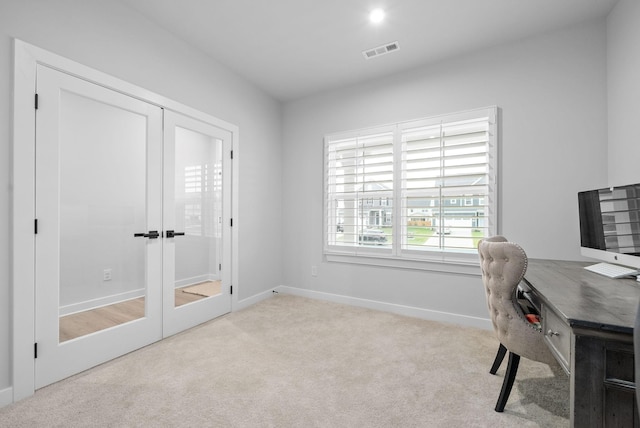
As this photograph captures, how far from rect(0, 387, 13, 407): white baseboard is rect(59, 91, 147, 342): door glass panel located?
13.7 inches

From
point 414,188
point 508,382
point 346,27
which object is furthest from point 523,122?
point 508,382

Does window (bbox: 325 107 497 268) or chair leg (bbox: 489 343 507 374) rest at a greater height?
window (bbox: 325 107 497 268)

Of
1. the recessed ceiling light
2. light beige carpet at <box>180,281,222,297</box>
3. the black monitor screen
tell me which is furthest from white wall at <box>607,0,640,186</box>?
light beige carpet at <box>180,281,222,297</box>

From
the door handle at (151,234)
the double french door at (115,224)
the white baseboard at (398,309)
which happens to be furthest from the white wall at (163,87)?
the door handle at (151,234)

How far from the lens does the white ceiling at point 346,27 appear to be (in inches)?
91.7

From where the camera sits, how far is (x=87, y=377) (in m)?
2.01

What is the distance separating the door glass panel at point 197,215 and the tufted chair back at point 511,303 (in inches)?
101

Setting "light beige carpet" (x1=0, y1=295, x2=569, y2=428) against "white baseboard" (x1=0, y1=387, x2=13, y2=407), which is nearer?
"light beige carpet" (x1=0, y1=295, x2=569, y2=428)

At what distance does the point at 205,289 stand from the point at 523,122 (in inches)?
139

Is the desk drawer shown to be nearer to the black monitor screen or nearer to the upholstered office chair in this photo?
the upholstered office chair

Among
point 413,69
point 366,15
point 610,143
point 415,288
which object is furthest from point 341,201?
point 610,143

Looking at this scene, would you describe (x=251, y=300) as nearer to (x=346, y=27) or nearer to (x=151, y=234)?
(x=151, y=234)

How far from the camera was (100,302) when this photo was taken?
2.27 metres

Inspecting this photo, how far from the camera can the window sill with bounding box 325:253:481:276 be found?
2.96 metres
